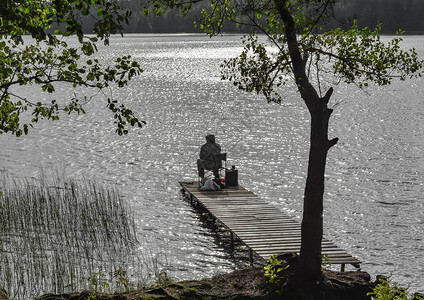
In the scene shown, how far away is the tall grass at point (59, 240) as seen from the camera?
65.9 ft

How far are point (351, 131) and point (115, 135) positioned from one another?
19.2 m

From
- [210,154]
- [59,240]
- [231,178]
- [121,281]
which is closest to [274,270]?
[121,281]

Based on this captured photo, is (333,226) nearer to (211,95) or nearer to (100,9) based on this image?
(100,9)

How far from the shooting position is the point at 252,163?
40.2 metres

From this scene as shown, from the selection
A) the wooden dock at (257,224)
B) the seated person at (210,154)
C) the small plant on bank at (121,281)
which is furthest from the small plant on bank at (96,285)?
the seated person at (210,154)

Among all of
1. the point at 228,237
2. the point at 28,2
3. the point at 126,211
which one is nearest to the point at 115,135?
the point at 126,211

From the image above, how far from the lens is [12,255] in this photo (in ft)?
72.4

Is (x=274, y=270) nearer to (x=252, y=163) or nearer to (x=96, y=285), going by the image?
(x=96, y=285)

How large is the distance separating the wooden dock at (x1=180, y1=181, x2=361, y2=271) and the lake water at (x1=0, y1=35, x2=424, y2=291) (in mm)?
1140

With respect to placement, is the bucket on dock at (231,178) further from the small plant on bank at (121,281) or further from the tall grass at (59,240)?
the small plant on bank at (121,281)

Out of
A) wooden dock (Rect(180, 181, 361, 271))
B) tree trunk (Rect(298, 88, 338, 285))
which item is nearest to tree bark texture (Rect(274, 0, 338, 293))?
tree trunk (Rect(298, 88, 338, 285))

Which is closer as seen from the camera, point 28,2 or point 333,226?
point 28,2

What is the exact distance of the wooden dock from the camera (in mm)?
20406

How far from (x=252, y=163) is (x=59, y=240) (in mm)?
18191
